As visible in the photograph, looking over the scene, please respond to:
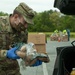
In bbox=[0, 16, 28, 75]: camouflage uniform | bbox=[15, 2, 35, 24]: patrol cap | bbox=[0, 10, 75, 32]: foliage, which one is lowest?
bbox=[0, 10, 75, 32]: foliage

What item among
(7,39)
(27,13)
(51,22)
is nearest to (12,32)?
(7,39)

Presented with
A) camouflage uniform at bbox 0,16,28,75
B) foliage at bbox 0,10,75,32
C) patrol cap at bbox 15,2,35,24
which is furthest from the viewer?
foliage at bbox 0,10,75,32

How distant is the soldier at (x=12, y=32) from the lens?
5.11m

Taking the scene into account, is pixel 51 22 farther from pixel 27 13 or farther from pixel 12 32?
pixel 27 13

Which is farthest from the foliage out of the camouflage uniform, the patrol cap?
the patrol cap

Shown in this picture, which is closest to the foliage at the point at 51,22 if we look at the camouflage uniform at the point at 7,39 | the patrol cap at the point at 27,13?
the camouflage uniform at the point at 7,39

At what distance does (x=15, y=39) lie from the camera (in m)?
5.57

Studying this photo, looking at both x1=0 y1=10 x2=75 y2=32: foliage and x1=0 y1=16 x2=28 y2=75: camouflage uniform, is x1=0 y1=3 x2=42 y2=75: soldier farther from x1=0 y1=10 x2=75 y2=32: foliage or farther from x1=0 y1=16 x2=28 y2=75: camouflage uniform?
x1=0 y1=10 x2=75 y2=32: foliage

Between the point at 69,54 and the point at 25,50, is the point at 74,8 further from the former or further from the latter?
the point at 25,50

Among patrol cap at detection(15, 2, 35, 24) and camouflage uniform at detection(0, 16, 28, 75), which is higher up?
patrol cap at detection(15, 2, 35, 24)

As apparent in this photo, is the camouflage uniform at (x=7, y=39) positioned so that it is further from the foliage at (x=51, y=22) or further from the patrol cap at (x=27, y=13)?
the foliage at (x=51, y=22)

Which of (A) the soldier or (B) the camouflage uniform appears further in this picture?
(B) the camouflage uniform

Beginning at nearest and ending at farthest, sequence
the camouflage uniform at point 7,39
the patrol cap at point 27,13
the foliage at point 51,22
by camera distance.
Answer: the patrol cap at point 27,13, the camouflage uniform at point 7,39, the foliage at point 51,22

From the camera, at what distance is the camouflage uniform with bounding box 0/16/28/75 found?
5445 mm
